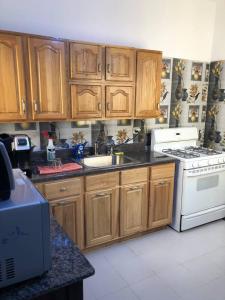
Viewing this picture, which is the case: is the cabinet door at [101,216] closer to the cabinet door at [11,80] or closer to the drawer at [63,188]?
the drawer at [63,188]

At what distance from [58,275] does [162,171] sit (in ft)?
6.38

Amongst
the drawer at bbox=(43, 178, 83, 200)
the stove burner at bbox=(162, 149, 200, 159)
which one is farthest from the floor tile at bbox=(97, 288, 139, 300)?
the stove burner at bbox=(162, 149, 200, 159)

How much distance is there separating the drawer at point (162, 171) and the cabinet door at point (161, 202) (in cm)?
5

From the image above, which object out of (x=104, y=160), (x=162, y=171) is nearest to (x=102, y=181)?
(x=104, y=160)

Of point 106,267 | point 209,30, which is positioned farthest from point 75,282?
point 209,30

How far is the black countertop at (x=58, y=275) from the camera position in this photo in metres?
0.82

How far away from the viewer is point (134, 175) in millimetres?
2498

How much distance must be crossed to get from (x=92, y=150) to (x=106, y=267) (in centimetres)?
124

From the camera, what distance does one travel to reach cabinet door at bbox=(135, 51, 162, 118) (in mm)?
2562

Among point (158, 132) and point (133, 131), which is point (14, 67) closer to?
point (133, 131)

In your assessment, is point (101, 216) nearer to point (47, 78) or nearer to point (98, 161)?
point (98, 161)

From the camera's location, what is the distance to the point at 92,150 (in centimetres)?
282

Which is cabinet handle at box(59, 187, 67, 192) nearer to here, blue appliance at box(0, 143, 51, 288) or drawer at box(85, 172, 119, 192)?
drawer at box(85, 172, 119, 192)

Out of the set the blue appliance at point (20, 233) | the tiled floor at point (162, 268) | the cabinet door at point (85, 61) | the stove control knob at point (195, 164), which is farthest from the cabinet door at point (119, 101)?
the blue appliance at point (20, 233)
